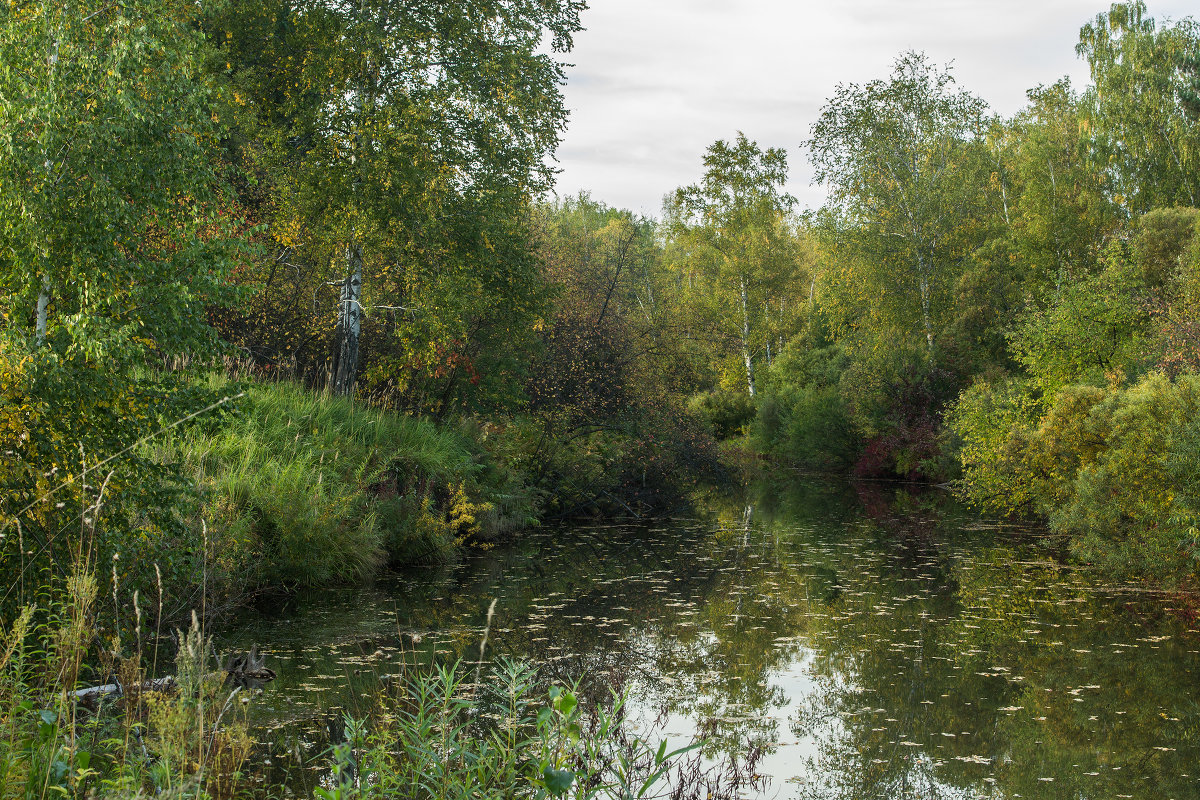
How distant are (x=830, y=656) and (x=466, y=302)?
924 cm

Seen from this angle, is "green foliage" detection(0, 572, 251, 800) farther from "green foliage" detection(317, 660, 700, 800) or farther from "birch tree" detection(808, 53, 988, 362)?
"birch tree" detection(808, 53, 988, 362)

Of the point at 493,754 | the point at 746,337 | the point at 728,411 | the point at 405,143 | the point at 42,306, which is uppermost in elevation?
the point at 405,143

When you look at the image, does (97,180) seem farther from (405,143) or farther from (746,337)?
(746,337)

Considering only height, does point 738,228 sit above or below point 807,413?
above

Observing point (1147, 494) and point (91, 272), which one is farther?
point (1147, 494)

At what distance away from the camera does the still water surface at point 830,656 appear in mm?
6238

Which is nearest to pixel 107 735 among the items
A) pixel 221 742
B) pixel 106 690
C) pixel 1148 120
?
pixel 106 690

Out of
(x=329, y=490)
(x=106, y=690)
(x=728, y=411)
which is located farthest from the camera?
(x=728, y=411)

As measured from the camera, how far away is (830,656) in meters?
8.85

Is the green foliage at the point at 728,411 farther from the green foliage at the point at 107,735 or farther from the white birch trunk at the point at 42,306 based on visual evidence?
the green foliage at the point at 107,735

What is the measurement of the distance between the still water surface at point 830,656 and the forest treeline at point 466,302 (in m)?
1.37

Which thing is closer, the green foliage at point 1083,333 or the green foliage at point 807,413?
the green foliage at point 1083,333

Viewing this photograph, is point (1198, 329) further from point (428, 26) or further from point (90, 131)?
point (90, 131)

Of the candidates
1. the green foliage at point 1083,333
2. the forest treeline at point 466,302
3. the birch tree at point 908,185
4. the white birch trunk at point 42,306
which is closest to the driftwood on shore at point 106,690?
the forest treeline at point 466,302
